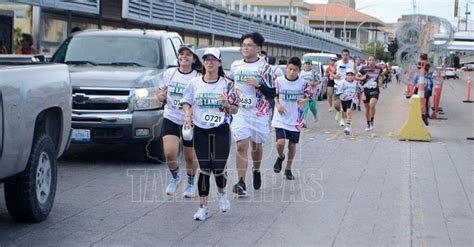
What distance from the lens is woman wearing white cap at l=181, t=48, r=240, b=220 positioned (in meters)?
8.38

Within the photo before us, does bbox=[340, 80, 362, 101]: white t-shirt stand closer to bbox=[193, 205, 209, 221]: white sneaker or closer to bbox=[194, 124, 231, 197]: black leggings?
bbox=[194, 124, 231, 197]: black leggings

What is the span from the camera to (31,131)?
24.5 ft

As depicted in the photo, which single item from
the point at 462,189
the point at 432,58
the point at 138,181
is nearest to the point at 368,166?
the point at 462,189

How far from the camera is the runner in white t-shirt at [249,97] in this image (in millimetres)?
9680

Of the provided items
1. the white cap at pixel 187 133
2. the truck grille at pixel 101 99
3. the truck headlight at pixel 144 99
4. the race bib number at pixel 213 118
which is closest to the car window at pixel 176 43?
the truck headlight at pixel 144 99

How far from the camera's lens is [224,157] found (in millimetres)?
8500

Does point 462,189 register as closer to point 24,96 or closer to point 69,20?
point 24,96

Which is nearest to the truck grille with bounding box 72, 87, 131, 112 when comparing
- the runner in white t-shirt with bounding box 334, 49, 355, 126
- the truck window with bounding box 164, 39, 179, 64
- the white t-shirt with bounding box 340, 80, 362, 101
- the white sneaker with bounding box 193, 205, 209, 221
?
the truck window with bounding box 164, 39, 179, 64

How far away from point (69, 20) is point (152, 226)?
46.3ft

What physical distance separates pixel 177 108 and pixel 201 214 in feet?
5.65

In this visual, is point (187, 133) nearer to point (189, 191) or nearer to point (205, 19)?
point (189, 191)

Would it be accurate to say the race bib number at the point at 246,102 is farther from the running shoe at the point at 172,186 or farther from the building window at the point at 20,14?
the building window at the point at 20,14

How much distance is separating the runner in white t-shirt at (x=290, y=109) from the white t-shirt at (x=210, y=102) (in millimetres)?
2586

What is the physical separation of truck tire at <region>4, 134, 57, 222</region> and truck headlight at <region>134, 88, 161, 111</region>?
11.4 feet
